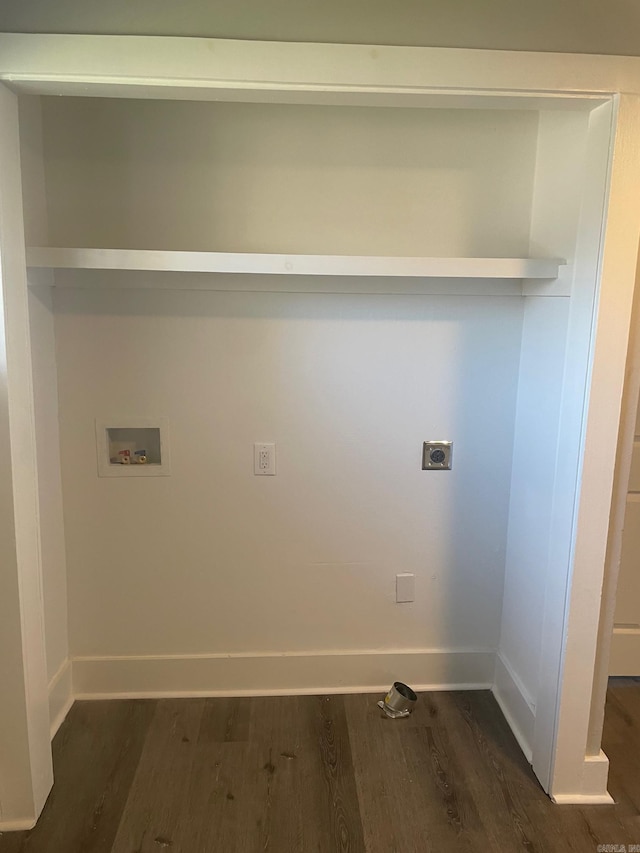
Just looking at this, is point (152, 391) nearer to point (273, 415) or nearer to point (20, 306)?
point (273, 415)

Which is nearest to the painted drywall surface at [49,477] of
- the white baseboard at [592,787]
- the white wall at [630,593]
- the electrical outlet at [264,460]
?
the electrical outlet at [264,460]

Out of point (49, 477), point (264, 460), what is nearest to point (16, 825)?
point (49, 477)

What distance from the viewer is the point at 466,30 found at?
4.92 ft

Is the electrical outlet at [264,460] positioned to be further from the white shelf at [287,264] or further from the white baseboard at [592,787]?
→ the white baseboard at [592,787]

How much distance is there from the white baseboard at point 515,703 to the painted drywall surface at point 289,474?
0.14 m

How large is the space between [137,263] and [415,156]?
3.12 ft

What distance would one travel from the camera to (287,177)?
2.04 meters

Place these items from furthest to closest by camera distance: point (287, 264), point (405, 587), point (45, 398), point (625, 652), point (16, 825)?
point (625, 652) < point (405, 587) < point (45, 398) < point (287, 264) < point (16, 825)

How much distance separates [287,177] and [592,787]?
208cm

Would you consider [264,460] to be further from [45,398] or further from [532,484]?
[532,484]

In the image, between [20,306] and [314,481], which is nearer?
[20,306]

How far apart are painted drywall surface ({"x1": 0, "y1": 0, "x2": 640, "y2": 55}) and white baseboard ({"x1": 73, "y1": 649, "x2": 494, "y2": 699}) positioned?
195cm

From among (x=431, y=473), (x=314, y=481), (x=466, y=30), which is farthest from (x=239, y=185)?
(x=431, y=473)

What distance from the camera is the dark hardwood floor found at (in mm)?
1724
